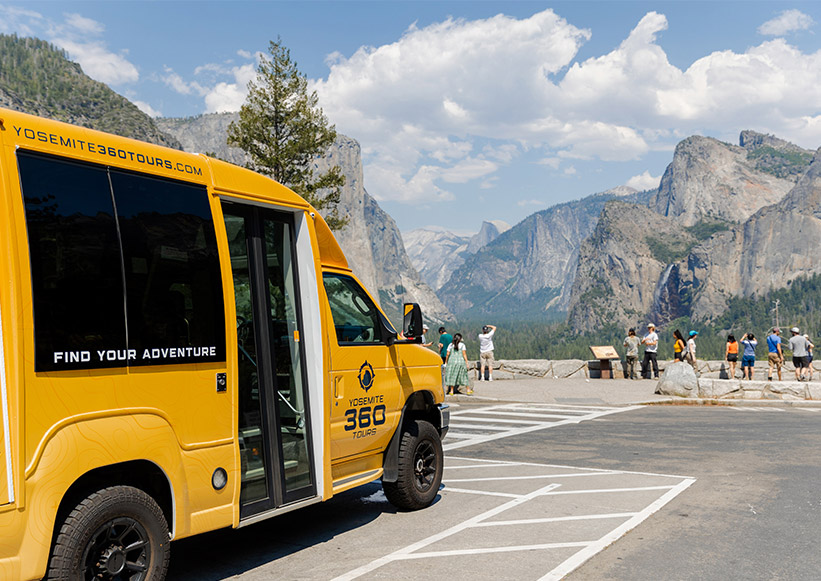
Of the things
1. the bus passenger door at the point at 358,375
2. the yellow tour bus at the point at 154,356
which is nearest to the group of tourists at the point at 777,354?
the bus passenger door at the point at 358,375

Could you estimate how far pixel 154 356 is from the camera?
14.5ft

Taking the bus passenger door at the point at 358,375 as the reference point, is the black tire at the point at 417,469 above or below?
below

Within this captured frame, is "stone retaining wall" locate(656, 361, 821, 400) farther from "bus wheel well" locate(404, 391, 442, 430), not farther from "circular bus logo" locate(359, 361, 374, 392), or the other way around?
"circular bus logo" locate(359, 361, 374, 392)

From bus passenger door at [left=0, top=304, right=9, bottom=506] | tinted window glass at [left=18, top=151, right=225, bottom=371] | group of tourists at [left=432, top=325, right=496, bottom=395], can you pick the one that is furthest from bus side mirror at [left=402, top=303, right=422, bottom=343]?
group of tourists at [left=432, top=325, right=496, bottom=395]

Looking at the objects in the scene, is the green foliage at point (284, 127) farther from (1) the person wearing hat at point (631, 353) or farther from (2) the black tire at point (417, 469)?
(2) the black tire at point (417, 469)

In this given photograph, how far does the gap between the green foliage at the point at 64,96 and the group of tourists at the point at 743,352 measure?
9763 centimetres

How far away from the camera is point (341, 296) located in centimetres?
643

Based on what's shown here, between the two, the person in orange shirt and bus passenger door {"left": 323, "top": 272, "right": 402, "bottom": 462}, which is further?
the person in orange shirt

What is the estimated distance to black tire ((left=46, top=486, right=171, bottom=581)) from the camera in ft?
12.6

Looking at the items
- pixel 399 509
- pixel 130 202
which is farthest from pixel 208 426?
Answer: pixel 399 509

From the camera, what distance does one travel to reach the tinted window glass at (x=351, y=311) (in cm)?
630

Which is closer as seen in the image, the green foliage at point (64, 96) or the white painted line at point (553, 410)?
the white painted line at point (553, 410)

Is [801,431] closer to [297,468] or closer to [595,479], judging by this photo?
[595,479]

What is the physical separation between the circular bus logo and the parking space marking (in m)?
4.90
